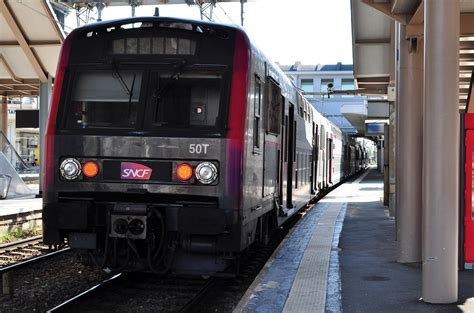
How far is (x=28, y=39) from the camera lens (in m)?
17.5

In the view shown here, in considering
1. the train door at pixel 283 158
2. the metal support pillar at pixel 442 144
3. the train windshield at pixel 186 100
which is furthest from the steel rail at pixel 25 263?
the metal support pillar at pixel 442 144

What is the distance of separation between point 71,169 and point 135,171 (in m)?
0.72

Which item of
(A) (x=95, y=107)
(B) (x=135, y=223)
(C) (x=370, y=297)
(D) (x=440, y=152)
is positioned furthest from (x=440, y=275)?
(A) (x=95, y=107)

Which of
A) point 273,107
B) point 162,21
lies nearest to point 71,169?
point 162,21

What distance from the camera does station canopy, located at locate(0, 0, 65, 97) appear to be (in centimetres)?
1641

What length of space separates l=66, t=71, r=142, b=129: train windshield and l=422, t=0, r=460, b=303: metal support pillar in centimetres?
310

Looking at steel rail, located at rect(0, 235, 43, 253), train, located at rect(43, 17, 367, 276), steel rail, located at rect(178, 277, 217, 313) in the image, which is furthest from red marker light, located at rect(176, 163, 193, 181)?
steel rail, located at rect(0, 235, 43, 253)

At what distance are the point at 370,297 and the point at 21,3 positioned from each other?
13471mm

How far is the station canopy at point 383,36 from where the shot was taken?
8.38 metres

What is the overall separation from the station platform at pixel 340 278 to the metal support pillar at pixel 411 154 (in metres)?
0.31

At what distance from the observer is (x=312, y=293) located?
639cm

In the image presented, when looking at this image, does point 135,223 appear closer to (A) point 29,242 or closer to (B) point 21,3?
(A) point 29,242

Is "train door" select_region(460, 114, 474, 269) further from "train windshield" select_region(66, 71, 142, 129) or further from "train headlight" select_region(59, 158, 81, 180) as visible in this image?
"train headlight" select_region(59, 158, 81, 180)

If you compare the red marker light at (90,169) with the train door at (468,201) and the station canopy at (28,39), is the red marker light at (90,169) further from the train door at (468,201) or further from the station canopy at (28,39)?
the station canopy at (28,39)
